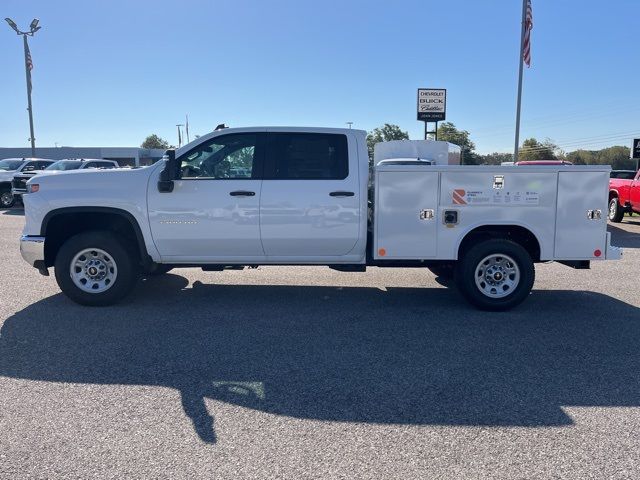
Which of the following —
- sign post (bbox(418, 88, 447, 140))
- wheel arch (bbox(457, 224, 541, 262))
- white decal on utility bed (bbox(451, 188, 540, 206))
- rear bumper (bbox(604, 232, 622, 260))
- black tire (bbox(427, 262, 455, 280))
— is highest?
sign post (bbox(418, 88, 447, 140))

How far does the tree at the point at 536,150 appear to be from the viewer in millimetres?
72812

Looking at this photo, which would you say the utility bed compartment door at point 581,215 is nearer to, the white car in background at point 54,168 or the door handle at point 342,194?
the door handle at point 342,194

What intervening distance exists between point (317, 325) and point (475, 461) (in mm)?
2812

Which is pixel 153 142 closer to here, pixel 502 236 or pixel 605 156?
pixel 605 156

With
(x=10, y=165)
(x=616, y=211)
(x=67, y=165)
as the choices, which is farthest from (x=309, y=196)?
(x=10, y=165)

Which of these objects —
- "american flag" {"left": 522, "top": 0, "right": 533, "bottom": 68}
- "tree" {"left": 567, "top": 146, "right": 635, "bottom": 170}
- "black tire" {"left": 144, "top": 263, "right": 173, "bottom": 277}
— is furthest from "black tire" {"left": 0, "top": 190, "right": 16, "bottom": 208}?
"tree" {"left": 567, "top": 146, "right": 635, "bottom": 170}

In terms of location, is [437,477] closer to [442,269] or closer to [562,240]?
[562,240]

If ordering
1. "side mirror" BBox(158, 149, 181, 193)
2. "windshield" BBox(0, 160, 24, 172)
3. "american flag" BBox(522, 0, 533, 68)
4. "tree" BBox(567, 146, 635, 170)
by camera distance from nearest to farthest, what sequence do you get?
"side mirror" BBox(158, 149, 181, 193), "american flag" BBox(522, 0, 533, 68), "windshield" BBox(0, 160, 24, 172), "tree" BBox(567, 146, 635, 170)

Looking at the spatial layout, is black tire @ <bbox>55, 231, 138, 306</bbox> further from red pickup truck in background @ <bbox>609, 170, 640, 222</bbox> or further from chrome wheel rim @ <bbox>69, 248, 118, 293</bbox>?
red pickup truck in background @ <bbox>609, 170, 640, 222</bbox>

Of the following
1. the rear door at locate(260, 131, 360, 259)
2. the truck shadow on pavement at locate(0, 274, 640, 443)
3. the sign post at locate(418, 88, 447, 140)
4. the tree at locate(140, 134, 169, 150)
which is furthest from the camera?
the tree at locate(140, 134, 169, 150)

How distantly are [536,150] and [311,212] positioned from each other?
77.0 meters

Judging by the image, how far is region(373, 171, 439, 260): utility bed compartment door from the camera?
6.18m

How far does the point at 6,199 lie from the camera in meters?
21.1

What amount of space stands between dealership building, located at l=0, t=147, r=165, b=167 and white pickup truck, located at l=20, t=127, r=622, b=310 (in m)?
62.4
